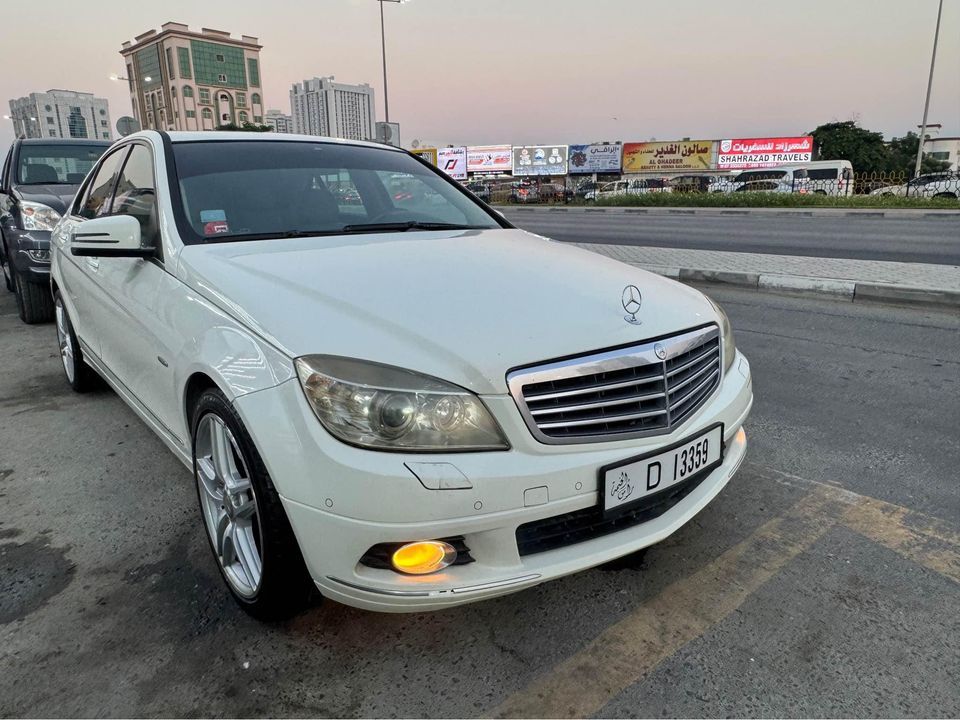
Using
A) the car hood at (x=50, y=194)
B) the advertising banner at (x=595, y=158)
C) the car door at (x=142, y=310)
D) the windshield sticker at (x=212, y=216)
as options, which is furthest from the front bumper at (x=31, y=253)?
the advertising banner at (x=595, y=158)

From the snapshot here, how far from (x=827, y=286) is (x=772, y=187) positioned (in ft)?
98.0

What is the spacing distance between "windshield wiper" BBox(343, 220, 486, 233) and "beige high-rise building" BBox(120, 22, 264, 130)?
120 meters

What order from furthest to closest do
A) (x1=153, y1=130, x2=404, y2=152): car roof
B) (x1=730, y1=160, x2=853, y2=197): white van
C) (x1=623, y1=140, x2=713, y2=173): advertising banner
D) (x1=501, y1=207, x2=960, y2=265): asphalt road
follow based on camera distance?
(x1=623, y1=140, x2=713, y2=173): advertising banner → (x1=730, y1=160, x2=853, y2=197): white van → (x1=501, y1=207, x2=960, y2=265): asphalt road → (x1=153, y1=130, x2=404, y2=152): car roof

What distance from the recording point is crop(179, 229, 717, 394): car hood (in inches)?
72.2

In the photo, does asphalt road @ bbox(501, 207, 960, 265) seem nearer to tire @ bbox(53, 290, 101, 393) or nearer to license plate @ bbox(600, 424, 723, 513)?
license plate @ bbox(600, 424, 723, 513)

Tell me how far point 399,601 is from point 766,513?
1701mm

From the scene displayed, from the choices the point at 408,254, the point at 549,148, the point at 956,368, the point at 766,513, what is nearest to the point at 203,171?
the point at 408,254

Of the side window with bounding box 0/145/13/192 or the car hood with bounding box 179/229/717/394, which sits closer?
the car hood with bounding box 179/229/717/394

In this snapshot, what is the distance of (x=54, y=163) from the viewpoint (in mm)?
7801

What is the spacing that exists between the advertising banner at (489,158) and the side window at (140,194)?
55.8 metres

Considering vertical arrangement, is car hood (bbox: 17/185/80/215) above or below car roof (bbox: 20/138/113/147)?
below

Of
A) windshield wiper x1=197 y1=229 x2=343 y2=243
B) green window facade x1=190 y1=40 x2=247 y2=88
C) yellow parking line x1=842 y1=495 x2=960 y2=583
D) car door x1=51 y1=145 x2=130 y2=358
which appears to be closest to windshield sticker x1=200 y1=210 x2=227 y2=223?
windshield wiper x1=197 y1=229 x2=343 y2=243

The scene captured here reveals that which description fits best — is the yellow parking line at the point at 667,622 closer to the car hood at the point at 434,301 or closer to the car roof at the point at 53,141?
the car hood at the point at 434,301

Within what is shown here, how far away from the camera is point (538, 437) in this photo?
71.1 inches
